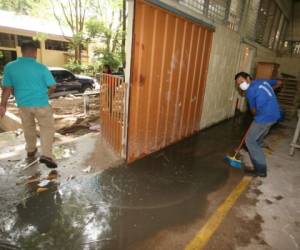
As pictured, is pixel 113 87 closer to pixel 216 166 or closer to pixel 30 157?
pixel 30 157

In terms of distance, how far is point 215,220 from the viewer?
298cm

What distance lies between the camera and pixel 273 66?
8.89 m

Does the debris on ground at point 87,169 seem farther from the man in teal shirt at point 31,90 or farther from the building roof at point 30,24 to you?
the building roof at point 30,24

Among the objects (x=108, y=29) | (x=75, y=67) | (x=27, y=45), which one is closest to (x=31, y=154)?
(x=27, y=45)

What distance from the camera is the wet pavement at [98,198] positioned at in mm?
2539

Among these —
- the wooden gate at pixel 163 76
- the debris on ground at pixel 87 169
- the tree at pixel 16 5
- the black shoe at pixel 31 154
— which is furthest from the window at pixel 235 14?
the tree at pixel 16 5

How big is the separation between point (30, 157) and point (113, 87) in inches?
76.6

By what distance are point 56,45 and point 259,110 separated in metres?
19.6

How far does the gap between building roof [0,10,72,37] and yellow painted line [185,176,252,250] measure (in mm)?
18311

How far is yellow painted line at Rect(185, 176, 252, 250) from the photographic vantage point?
101 inches

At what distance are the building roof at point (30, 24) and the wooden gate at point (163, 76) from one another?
1596cm

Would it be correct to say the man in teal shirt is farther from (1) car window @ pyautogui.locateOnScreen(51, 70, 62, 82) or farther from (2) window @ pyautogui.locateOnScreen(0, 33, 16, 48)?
(2) window @ pyautogui.locateOnScreen(0, 33, 16, 48)

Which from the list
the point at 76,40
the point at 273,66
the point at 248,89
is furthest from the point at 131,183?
the point at 76,40

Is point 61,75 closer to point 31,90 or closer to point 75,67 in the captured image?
point 75,67
